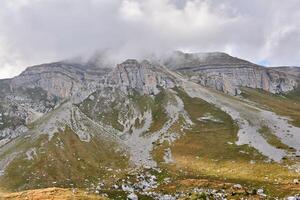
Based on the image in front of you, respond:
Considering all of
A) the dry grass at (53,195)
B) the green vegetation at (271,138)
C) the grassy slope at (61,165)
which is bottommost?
the grassy slope at (61,165)

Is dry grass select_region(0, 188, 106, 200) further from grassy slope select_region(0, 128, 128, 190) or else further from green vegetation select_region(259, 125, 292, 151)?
green vegetation select_region(259, 125, 292, 151)

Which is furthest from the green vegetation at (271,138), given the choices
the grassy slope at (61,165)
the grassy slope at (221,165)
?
the grassy slope at (61,165)

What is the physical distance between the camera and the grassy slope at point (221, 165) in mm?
107312

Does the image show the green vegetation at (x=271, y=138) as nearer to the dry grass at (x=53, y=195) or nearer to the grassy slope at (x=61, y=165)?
the grassy slope at (x=61, y=165)

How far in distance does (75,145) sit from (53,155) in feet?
61.9

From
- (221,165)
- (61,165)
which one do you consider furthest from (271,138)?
(61,165)

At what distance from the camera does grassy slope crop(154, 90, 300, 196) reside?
107 metres

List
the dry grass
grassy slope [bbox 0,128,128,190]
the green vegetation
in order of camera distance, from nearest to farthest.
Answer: the dry grass
grassy slope [bbox 0,128,128,190]
the green vegetation

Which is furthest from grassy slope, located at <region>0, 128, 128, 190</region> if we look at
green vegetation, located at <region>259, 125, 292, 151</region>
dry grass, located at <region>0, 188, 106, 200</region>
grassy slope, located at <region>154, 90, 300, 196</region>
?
green vegetation, located at <region>259, 125, 292, 151</region>

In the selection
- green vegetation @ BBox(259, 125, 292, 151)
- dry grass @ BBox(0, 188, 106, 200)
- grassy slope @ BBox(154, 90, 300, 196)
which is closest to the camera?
dry grass @ BBox(0, 188, 106, 200)

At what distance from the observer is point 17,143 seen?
199 metres

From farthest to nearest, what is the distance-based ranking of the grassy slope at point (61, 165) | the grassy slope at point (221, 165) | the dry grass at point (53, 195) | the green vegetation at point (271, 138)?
the green vegetation at point (271, 138)
the grassy slope at point (61, 165)
the grassy slope at point (221, 165)
the dry grass at point (53, 195)

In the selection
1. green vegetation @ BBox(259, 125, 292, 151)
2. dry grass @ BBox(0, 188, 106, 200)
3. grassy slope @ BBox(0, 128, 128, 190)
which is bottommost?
grassy slope @ BBox(0, 128, 128, 190)

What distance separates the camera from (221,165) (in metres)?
143
